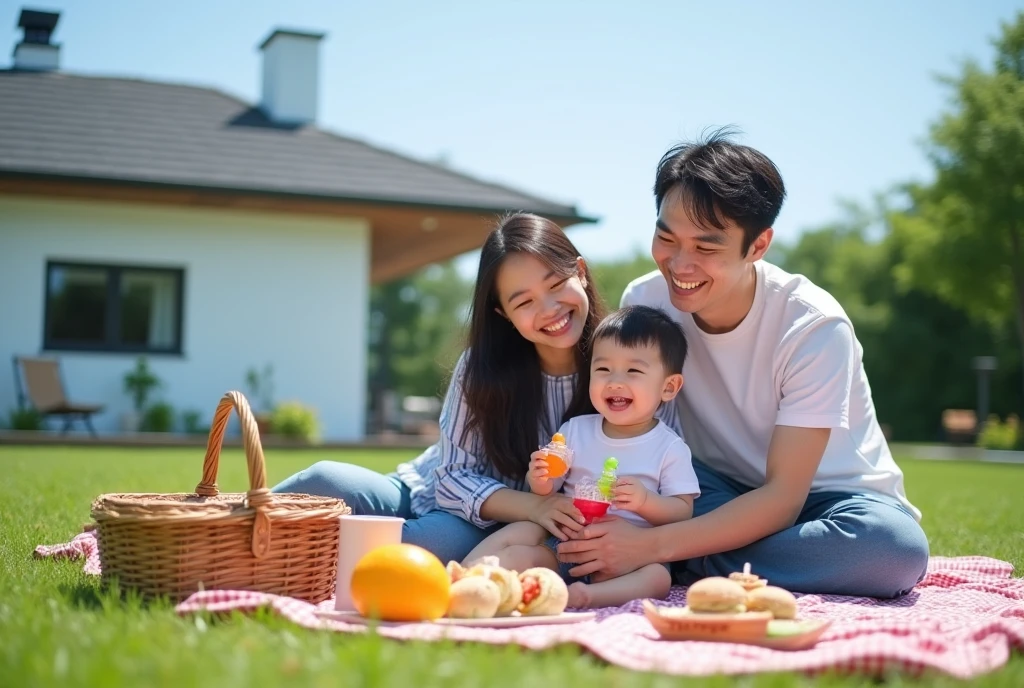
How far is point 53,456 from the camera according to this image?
1062cm

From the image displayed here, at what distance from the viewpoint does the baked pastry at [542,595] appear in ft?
9.71

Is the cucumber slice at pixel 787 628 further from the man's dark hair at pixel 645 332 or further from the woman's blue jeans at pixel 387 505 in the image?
the woman's blue jeans at pixel 387 505

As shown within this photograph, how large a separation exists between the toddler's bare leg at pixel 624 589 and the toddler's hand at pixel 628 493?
21cm

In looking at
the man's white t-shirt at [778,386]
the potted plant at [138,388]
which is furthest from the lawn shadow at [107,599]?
the potted plant at [138,388]

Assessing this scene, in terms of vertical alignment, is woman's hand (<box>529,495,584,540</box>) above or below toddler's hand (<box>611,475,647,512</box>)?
below

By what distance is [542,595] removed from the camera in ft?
9.71

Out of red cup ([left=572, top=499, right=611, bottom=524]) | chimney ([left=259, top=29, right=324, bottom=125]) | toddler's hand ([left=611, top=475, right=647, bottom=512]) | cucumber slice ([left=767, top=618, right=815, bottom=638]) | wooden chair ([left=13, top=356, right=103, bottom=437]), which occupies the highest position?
chimney ([left=259, top=29, right=324, bottom=125])

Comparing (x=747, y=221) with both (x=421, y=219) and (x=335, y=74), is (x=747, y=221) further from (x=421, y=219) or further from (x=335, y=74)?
(x=335, y=74)

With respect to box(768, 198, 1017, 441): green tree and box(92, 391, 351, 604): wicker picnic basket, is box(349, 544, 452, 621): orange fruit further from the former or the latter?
box(768, 198, 1017, 441): green tree

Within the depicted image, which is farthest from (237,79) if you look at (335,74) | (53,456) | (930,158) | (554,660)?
(554,660)

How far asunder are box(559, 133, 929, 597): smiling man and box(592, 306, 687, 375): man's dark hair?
11cm

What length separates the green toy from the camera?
11.3ft

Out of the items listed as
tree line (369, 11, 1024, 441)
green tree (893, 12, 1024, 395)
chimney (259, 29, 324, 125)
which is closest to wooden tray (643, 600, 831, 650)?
tree line (369, 11, 1024, 441)

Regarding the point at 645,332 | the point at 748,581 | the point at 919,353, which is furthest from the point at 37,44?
the point at 919,353
